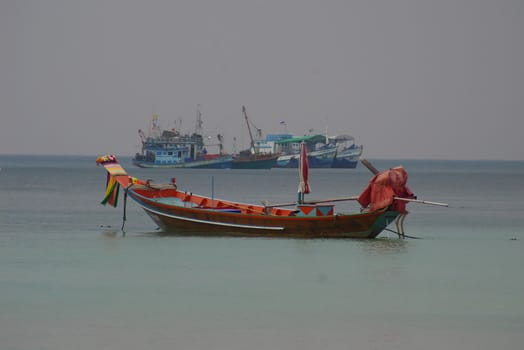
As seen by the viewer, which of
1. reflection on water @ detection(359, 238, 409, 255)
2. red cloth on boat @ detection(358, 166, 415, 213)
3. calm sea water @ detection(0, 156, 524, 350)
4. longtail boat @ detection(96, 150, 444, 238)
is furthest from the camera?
longtail boat @ detection(96, 150, 444, 238)

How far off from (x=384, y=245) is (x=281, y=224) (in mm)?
3860

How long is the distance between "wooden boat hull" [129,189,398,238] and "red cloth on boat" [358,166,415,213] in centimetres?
35

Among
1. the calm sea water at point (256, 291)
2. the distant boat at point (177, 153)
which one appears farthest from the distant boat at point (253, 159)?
the calm sea water at point (256, 291)

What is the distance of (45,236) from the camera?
40469 millimetres

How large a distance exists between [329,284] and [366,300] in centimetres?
289

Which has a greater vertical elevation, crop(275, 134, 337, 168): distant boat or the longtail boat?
the longtail boat

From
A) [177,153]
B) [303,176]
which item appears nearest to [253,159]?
[177,153]

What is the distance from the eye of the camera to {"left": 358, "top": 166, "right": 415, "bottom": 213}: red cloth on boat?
36031 millimetres

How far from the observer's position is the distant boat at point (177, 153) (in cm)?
16388

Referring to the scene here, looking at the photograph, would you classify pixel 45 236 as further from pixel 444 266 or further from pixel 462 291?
pixel 462 291

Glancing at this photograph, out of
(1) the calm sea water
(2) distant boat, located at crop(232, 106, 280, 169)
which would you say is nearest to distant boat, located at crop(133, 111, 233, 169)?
(2) distant boat, located at crop(232, 106, 280, 169)

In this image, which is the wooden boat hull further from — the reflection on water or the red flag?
the red flag

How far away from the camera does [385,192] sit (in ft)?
119

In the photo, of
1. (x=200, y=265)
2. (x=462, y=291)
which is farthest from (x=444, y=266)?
(x=200, y=265)
